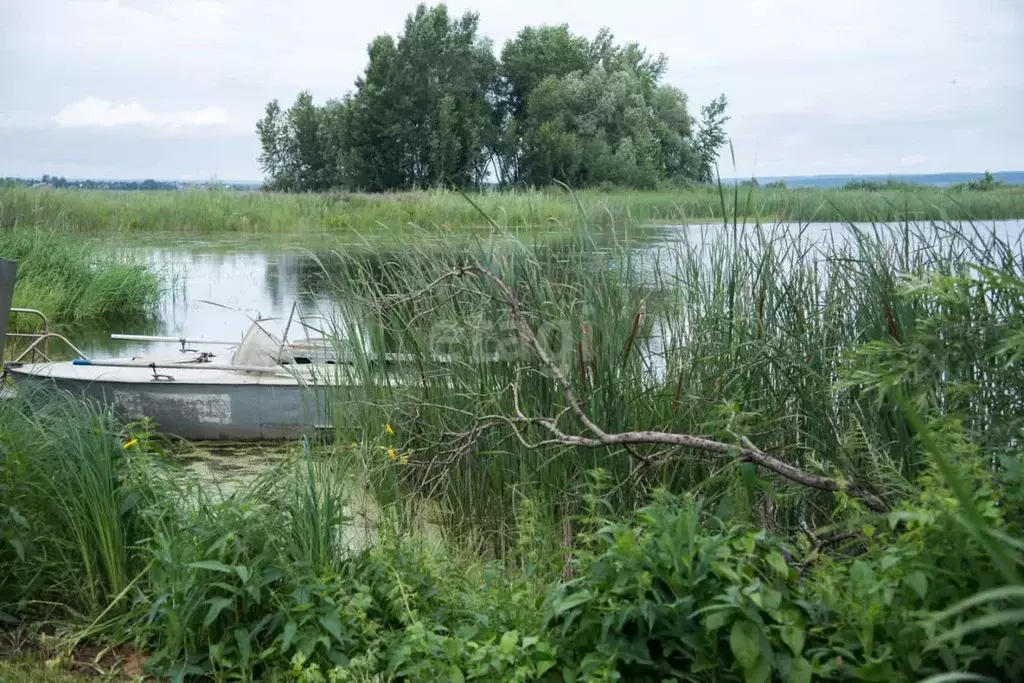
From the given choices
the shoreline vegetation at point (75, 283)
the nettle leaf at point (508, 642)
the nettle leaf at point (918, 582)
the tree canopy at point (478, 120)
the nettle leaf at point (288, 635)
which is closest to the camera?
the nettle leaf at point (918, 582)

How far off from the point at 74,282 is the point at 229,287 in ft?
9.53

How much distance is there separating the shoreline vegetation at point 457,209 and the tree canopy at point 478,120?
10.8m

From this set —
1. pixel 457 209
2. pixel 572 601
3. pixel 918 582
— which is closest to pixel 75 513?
pixel 572 601

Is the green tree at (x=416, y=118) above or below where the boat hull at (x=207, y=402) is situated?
above

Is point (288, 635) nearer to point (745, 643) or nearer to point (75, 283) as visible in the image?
point (745, 643)

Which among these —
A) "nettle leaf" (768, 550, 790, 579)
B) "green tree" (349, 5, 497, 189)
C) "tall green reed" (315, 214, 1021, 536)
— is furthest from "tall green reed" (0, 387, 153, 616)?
"green tree" (349, 5, 497, 189)

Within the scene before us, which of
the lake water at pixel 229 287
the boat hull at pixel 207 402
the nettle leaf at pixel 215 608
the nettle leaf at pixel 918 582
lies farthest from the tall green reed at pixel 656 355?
the boat hull at pixel 207 402

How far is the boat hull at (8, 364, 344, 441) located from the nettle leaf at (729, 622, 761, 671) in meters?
4.27

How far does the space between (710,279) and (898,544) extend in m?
1.66

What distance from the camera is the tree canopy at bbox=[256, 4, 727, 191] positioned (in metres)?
31.5

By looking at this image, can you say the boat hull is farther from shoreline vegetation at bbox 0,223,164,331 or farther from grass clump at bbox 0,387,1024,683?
shoreline vegetation at bbox 0,223,164,331

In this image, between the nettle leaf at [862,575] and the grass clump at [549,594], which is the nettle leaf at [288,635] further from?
the nettle leaf at [862,575]

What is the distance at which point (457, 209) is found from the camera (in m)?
16.1

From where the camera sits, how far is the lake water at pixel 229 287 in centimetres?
363
